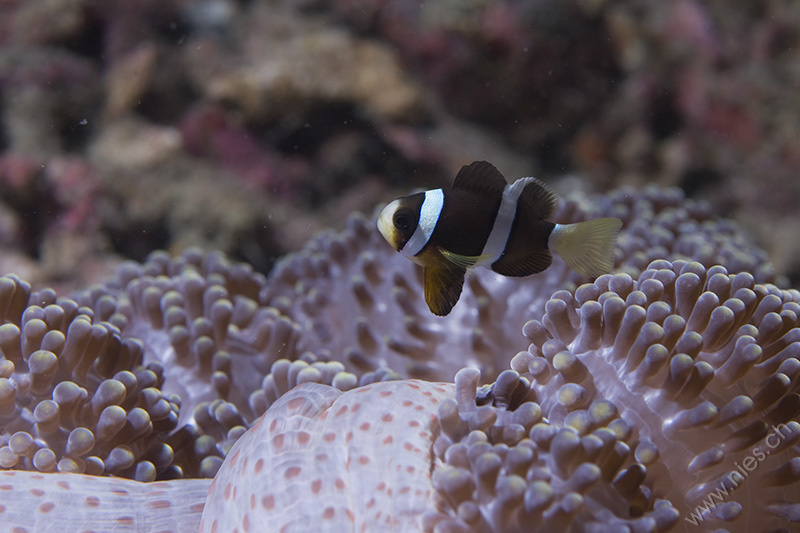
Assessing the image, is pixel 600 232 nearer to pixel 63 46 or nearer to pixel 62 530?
pixel 62 530

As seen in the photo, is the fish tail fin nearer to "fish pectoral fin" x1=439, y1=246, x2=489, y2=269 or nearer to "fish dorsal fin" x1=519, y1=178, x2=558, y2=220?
"fish dorsal fin" x1=519, y1=178, x2=558, y2=220

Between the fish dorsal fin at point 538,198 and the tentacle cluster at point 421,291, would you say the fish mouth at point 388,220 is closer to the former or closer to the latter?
the fish dorsal fin at point 538,198

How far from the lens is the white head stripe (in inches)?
59.5

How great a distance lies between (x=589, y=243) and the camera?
61.7 inches

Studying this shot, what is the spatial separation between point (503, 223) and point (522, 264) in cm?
14

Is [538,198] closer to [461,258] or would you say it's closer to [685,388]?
[461,258]

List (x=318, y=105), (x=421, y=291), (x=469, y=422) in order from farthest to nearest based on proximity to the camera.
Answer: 1. (x=318, y=105)
2. (x=421, y=291)
3. (x=469, y=422)

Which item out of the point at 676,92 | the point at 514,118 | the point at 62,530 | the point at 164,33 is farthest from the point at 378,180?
the point at 62,530

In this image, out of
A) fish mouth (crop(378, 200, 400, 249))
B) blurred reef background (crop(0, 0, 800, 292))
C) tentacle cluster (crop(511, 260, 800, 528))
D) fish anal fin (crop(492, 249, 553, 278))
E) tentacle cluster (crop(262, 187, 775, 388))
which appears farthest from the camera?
blurred reef background (crop(0, 0, 800, 292))

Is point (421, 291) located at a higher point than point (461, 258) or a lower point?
lower

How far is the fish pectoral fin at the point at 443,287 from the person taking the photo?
62.0 inches

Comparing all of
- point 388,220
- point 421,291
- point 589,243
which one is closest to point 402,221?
point 388,220

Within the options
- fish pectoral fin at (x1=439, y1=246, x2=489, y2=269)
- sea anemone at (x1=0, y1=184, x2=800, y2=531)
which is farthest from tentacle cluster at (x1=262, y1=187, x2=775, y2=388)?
fish pectoral fin at (x1=439, y1=246, x2=489, y2=269)

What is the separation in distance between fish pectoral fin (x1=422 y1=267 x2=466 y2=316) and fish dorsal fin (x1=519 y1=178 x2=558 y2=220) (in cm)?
24
